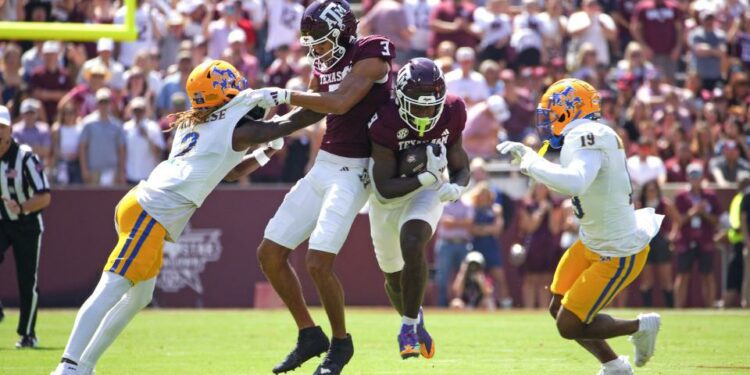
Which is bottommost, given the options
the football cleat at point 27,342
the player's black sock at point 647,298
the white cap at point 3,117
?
the player's black sock at point 647,298

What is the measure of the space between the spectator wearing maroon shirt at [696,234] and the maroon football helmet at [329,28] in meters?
9.62

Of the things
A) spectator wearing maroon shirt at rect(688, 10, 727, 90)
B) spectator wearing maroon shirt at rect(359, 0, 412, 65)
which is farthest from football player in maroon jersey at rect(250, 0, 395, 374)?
spectator wearing maroon shirt at rect(688, 10, 727, 90)

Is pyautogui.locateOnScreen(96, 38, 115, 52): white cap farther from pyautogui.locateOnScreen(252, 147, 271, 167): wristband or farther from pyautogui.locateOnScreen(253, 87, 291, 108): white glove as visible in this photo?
pyautogui.locateOnScreen(253, 87, 291, 108): white glove

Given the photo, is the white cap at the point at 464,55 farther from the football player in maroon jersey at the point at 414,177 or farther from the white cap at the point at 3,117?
the football player in maroon jersey at the point at 414,177

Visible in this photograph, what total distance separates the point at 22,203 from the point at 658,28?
1234 cm

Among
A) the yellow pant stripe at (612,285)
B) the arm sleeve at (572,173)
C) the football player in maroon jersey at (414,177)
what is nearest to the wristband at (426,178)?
the football player in maroon jersey at (414,177)

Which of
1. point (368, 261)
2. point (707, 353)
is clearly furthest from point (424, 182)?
point (368, 261)

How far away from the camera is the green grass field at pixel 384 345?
9438 mm

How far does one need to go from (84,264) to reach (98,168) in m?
1.37

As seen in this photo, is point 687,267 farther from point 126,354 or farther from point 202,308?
point 126,354

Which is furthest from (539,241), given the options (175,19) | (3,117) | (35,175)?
(3,117)

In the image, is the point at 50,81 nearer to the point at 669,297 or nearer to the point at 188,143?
the point at 669,297

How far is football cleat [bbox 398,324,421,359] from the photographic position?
8.30 meters

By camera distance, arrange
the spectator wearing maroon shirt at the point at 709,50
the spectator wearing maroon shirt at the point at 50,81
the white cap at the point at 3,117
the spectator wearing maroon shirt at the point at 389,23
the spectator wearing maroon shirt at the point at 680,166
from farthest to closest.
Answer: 1. the spectator wearing maroon shirt at the point at 709,50
2. the spectator wearing maroon shirt at the point at 389,23
3. the spectator wearing maroon shirt at the point at 680,166
4. the spectator wearing maroon shirt at the point at 50,81
5. the white cap at the point at 3,117
